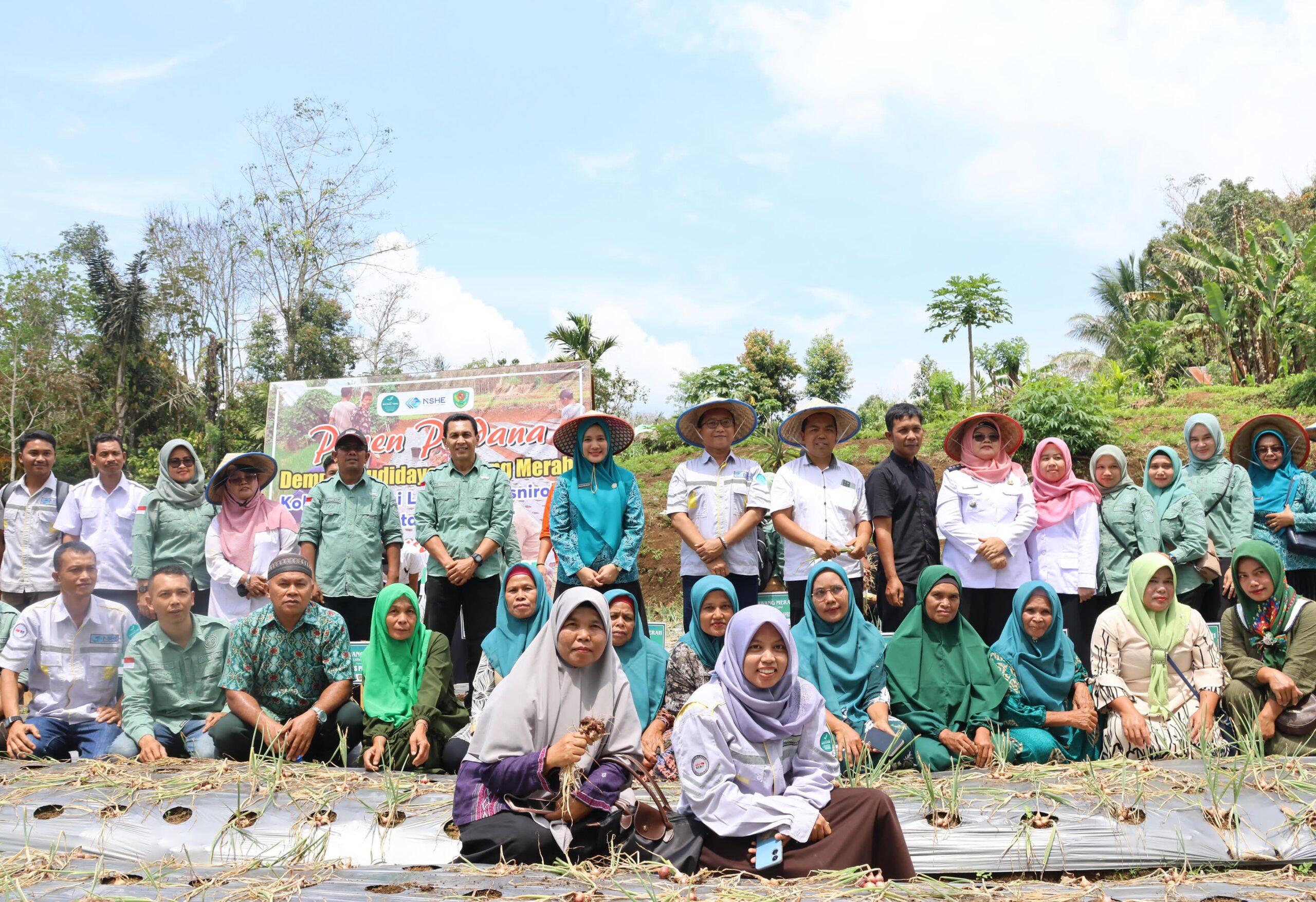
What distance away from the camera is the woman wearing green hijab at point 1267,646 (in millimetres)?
4348

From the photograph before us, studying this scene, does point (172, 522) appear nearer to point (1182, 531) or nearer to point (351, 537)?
point (351, 537)

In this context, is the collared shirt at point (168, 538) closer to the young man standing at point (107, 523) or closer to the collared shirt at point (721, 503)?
the young man standing at point (107, 523)

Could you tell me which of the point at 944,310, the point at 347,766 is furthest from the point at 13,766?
the point at 944,310

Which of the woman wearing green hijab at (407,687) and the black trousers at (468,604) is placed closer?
the woman wearing green hijab at (407,687)

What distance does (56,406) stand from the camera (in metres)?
23.2

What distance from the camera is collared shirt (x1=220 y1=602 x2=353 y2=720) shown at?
4426 millimetres

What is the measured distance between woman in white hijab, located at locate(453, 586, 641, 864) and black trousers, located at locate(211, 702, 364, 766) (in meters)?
1.28

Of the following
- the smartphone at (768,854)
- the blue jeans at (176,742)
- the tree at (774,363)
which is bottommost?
the smartphone at (768,854)

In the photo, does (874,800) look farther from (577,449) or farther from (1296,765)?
(577,449)

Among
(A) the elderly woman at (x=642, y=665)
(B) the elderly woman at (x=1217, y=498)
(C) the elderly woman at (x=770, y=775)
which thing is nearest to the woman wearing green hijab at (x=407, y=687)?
(A) the elderly woman at (x=642, y=665)

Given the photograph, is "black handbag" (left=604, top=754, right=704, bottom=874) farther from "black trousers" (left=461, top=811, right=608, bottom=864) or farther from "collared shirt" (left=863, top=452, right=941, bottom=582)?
"collared shirt" (left=863, top=452, right=941, bottom=582)

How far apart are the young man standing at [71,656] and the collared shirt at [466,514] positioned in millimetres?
1568

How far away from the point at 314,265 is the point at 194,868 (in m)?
21.7

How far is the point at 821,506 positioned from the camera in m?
5.32
